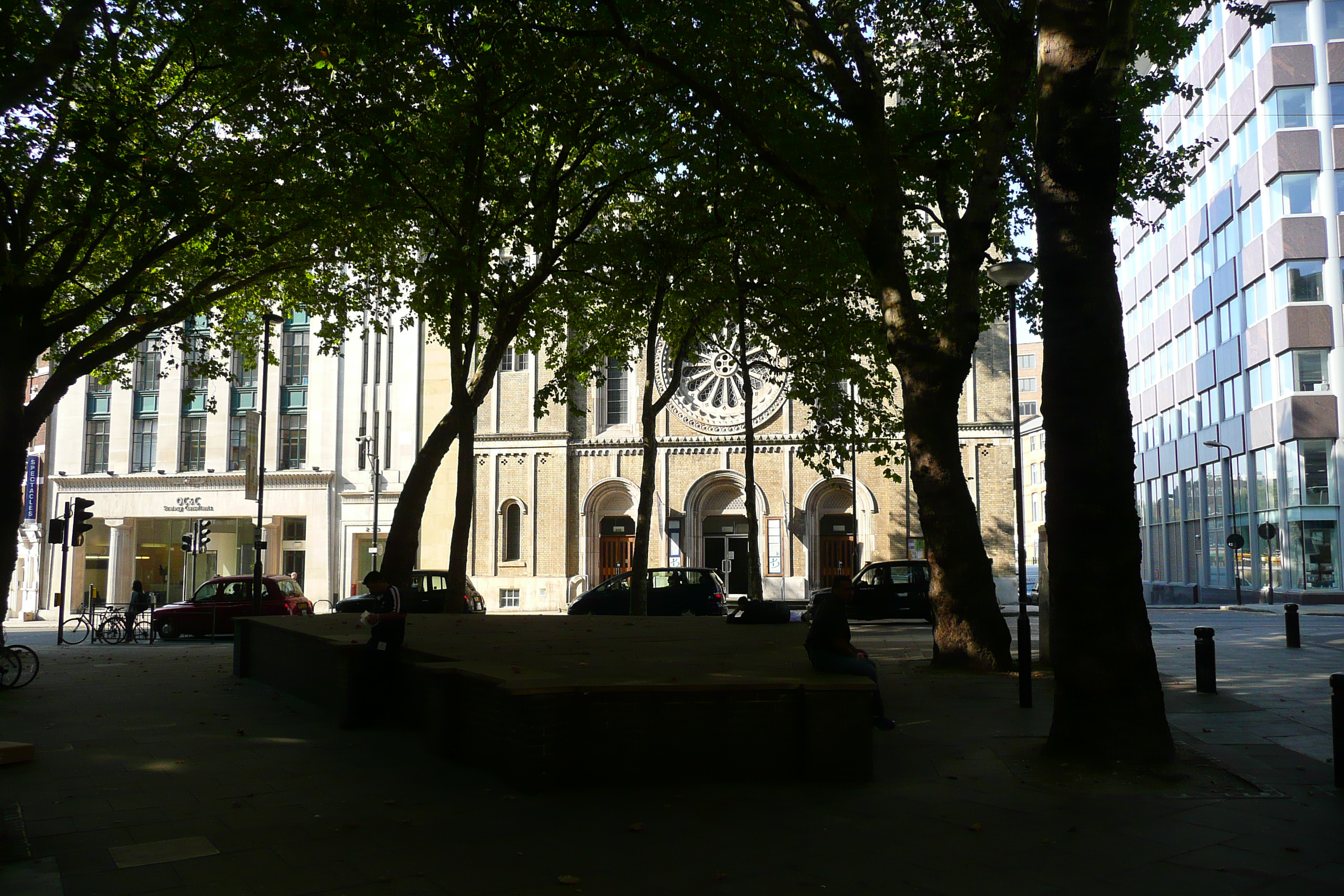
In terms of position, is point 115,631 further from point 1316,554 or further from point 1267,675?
point 1316,554

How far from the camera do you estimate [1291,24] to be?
35.5 metres

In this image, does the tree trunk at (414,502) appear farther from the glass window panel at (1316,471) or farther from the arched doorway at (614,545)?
the glass window panel at (1316,471)

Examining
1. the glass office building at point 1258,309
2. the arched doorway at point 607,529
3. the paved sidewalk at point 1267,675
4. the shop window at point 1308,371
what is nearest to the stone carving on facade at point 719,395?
the arched doorway at point 607,529

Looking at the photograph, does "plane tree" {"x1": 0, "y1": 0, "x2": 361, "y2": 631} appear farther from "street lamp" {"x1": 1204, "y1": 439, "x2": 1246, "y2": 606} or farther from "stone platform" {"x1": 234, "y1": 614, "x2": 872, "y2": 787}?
"street lamp" {"x1": 1204, "y1": 439, "x2": 1246, "y2": 606}

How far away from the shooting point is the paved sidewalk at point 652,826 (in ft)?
16.8

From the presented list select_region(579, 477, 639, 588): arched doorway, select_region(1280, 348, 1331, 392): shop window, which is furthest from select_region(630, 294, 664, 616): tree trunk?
select_region(1280, 348, 1331, 392): shop window

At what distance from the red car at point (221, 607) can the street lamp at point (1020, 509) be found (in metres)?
18.5

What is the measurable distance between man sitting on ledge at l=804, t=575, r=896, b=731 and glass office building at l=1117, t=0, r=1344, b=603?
27.1 metres

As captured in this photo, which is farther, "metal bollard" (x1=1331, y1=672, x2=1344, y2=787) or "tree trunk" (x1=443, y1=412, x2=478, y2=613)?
"tree trunk" (x1=443, y1=412, x2=478, y2=613)

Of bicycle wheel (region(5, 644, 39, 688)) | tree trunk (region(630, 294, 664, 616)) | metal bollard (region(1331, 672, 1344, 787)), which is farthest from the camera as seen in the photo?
tree trunk (region(630, 294, 664, 616))

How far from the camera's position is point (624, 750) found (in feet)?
23.7

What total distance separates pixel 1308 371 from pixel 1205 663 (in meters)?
27.9

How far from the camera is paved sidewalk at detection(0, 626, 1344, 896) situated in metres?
5.12

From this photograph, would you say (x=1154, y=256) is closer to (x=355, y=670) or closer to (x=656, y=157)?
(x=656, y=157)
